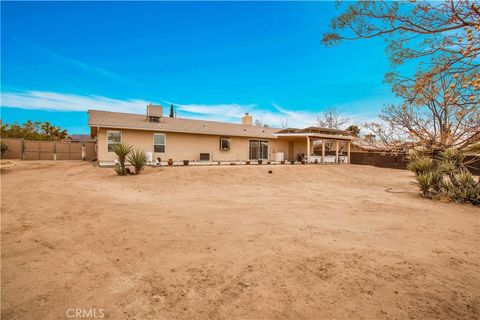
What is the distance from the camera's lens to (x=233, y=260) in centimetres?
369

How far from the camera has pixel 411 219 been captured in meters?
6.62

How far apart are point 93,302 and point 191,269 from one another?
1209 millimetres

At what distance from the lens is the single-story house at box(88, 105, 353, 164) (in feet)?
56.7

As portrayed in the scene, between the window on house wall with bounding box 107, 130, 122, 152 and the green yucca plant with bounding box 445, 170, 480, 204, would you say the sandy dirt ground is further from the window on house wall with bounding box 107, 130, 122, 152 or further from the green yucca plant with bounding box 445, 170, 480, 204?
the window on house wall with bounding box 107, 130, 122, 152

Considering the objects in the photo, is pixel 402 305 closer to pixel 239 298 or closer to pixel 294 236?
pixel 239 298

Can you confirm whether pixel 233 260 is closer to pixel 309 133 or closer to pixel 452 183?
pixel 452 183

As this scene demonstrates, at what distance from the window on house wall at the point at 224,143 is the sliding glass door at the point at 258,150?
2.93 metres

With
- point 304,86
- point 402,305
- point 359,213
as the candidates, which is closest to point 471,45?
point 402,305

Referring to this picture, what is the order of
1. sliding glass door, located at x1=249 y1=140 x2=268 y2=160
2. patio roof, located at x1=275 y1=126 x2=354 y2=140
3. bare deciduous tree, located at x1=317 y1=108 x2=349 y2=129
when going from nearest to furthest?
patio roof, located at x1=275 y1=126 x2=354 y2=140, sliding glass door, located at x1=249 y1=140 x2=268 y2=160, bare deciduous tree, located at x1=317 y1=108 x2=349 y2=129

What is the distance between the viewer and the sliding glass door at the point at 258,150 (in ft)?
80.4

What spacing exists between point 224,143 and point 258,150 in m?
4.41
